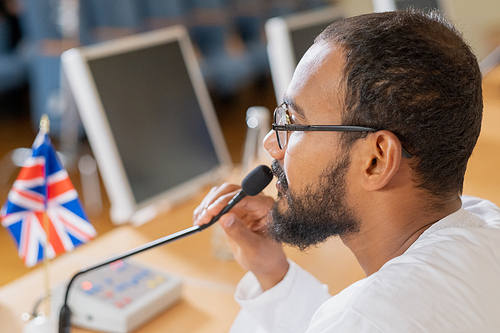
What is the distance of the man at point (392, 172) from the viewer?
61 cm

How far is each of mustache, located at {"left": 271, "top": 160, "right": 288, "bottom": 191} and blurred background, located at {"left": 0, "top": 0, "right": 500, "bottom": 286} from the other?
1.65 meters

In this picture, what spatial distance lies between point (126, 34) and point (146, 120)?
9.81 ft

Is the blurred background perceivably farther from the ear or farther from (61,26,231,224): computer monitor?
the ear

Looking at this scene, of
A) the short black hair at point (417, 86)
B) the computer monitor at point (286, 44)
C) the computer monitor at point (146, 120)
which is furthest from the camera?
the computer monitor at point (286, 44)

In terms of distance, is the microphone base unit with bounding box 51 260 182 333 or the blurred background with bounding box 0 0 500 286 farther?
the blurred background with bounding box 0 0 500 286

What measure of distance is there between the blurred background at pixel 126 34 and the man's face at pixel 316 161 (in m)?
1.69

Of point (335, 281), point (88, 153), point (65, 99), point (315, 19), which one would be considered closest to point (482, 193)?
point (335, 281)

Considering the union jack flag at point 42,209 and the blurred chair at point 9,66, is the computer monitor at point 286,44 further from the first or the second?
the blurred chair at point 9,66

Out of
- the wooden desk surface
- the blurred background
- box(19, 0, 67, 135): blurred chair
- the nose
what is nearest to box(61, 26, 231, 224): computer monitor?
the wooden desk surface

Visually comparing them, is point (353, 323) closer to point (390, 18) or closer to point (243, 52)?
point (390, 18)

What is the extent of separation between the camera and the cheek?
773 mm

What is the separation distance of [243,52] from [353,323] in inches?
180

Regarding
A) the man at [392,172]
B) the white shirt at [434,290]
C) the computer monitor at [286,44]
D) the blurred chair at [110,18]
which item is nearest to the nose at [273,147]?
the man at [392,172]

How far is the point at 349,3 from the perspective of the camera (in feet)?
20.6
